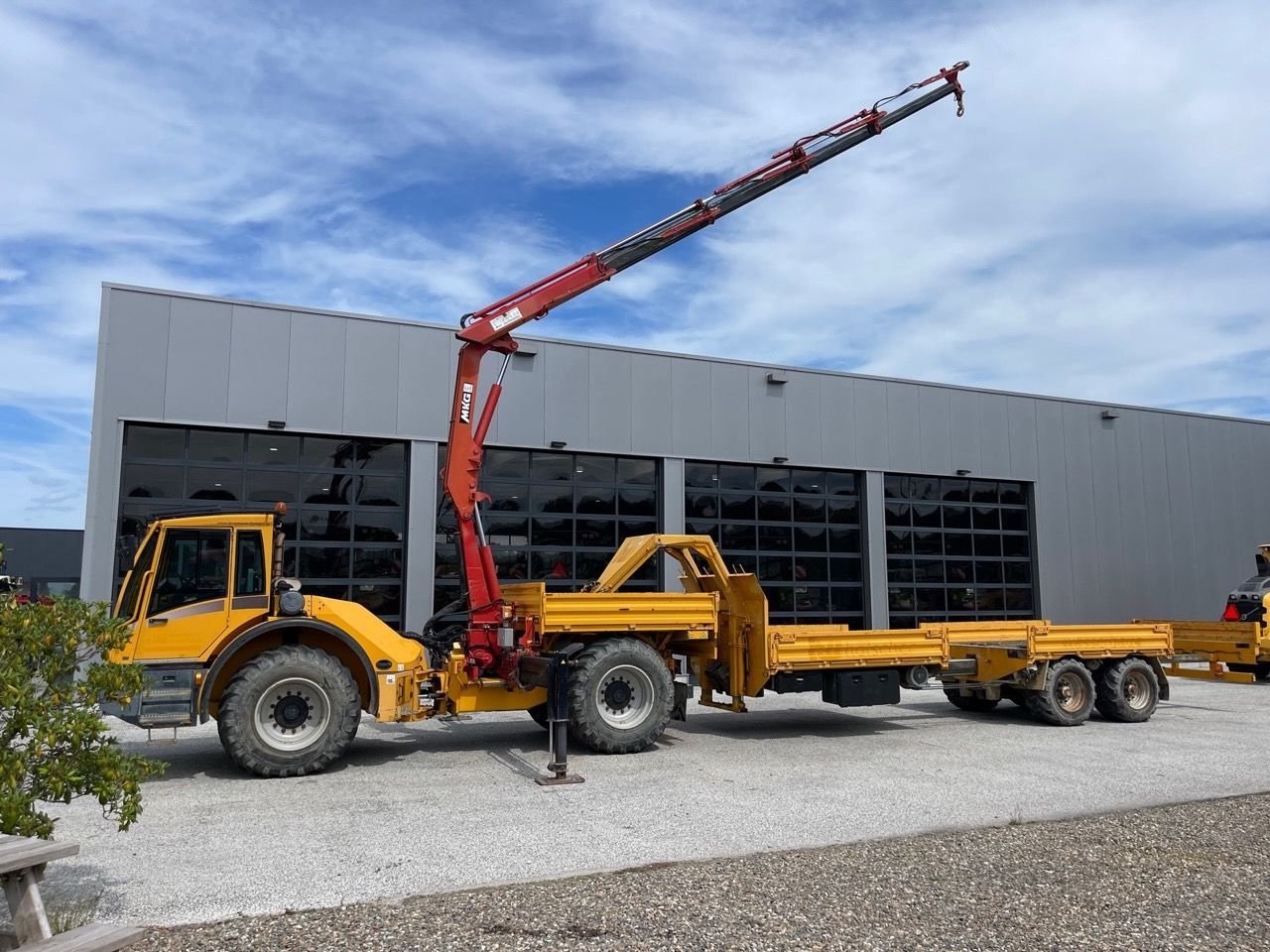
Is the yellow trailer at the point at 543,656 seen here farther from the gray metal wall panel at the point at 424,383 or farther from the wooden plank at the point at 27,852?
the gray metal wall panel at the point at 424,383

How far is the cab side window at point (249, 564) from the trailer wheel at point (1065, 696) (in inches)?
368

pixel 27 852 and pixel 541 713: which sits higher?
pixel 27 852

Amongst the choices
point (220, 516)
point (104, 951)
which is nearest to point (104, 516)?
point (220, 516)

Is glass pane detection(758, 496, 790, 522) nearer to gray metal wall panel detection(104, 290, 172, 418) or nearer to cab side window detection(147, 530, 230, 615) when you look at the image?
gray metal wall panel detection(104, 290, 172, 418)

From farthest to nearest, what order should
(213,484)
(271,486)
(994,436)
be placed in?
(994,436) < (271,486) < (213,484)

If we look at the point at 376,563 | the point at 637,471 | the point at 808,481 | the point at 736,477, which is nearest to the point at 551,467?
the point at 637,471

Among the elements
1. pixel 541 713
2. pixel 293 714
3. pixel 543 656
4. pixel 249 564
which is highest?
pixel 249 564

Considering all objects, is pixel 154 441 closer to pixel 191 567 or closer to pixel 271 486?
pixel 271 486

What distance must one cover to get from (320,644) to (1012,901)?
264 inches

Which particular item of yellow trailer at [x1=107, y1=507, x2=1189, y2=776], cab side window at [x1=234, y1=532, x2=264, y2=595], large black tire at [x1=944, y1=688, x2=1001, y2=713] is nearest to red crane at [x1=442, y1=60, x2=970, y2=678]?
yellow trailer at [x1=107, y1=507, x2=1189, y2=776]

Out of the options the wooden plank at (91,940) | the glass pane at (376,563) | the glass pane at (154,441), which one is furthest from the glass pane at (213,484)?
the wooden plank at (91,940)

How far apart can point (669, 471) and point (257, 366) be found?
736 cm

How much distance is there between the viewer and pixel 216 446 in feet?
50.5

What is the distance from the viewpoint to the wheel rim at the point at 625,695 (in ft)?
33.7
